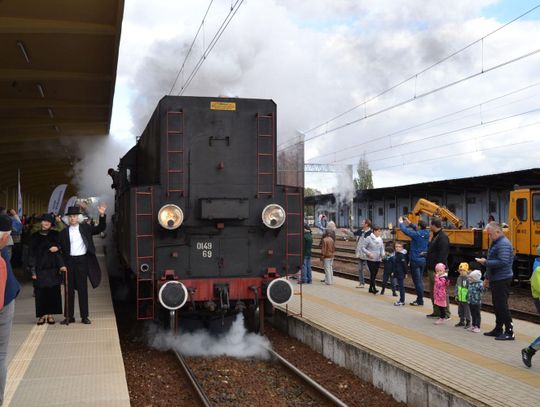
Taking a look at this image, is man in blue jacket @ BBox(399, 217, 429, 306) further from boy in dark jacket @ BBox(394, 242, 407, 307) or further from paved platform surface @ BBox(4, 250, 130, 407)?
paved platform surface @ BBox(4, 250, 130, 407)

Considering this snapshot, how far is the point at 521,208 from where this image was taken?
47.1 ft

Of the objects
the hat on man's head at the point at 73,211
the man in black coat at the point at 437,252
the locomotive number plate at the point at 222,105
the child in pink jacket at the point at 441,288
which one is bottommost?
the child in pink jacket at the point at 441,288

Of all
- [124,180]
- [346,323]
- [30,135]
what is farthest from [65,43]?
[30,135]

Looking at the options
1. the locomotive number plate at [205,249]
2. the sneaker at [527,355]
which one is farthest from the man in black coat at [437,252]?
the locomotive number plate at [205,249]

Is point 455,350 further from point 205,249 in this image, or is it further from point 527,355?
point 205,249

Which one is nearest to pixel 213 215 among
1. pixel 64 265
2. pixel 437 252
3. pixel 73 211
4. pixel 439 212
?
pixel 73 211

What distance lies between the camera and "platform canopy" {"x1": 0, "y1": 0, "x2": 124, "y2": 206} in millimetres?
9844

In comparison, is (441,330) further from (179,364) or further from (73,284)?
(73,284)

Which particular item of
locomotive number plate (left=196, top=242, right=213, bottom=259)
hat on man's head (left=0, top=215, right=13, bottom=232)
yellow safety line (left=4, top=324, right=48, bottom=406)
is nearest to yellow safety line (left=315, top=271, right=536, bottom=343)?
locomotive number plate (left=196, top=242, right=213, bottom=259)

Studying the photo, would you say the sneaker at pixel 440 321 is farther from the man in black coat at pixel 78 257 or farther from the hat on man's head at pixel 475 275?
the man in black coat at pixel 78 257

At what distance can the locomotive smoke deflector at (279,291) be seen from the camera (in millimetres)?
7145

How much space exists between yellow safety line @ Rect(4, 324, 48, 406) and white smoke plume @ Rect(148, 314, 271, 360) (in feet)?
5.39

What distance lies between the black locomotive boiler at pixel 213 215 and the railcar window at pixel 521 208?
8.97 m

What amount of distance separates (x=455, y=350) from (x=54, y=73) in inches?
441
